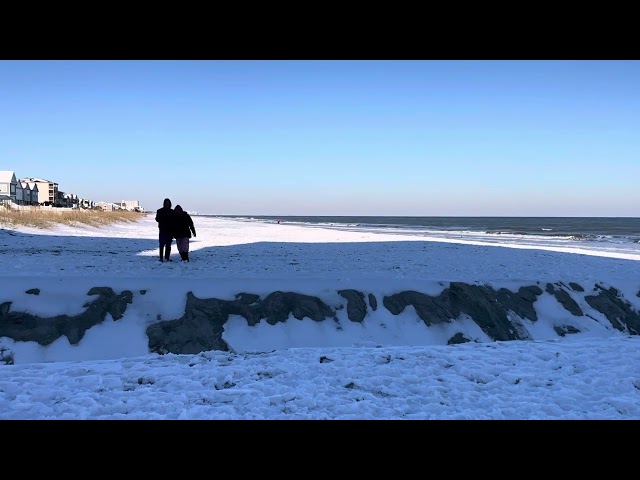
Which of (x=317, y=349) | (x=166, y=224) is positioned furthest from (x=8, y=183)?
(x=317, y=349)

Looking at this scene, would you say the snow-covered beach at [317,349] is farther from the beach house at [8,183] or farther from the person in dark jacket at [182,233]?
the beach house at [8,183]

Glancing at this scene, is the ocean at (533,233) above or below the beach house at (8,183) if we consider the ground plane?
below

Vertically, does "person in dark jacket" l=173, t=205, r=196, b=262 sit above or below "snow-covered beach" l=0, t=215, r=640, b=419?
above

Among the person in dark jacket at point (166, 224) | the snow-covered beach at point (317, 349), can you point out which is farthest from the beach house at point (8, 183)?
the person in dark jacket at point (166, 224)

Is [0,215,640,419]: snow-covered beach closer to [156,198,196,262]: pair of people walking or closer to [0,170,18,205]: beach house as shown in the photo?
[156,198,196,262]: pair of people walking

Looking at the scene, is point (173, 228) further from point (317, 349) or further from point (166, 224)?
point (317, 349)

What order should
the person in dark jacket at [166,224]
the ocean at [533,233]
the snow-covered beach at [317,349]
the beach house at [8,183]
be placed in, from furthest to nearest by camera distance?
the beach house at [8,183] < the ocean at [533,233] < the person in dark jacket at [166,224] < the snow-covered beach at [317,349]

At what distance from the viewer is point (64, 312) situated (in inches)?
313

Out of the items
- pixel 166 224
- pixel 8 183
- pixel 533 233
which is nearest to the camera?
pixel 166 224

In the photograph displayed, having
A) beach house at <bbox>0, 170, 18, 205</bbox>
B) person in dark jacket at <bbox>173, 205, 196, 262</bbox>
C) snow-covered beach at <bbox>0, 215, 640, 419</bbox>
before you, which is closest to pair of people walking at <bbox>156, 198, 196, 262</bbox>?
person in dark jacket at <bbox>173, 205, 196, 262</bbox>
